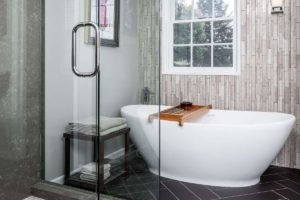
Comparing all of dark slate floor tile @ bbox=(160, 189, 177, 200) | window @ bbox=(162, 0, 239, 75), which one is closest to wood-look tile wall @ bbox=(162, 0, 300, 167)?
window @ bbox=(162, 0, 239, 75)

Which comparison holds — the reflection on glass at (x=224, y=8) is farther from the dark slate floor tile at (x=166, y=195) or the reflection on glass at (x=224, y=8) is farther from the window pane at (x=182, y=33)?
the dark slate floor tile at (x=166, y=195)

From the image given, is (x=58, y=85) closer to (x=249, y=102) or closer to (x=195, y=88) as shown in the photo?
(x=195, y=88)

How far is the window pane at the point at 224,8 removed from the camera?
359 cm

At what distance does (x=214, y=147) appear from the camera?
2.61 metres

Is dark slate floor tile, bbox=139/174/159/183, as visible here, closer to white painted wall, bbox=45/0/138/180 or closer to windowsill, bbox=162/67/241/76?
white painted wall, bbox=45/0/138/180

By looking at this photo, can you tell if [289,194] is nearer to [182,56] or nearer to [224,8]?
[182,56]

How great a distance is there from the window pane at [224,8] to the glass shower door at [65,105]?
1957 millimetres

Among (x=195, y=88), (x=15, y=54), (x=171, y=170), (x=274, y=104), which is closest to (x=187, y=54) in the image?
→ (x=195, y=88)

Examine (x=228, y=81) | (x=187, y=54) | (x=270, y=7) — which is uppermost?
(x=270, y=7)

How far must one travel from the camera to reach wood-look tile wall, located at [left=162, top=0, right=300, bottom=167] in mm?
3232

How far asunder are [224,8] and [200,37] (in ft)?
1.46

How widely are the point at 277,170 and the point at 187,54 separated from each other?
173 cm

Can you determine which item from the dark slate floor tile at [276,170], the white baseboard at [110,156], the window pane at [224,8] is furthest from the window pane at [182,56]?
the white baseboard at [110,156]

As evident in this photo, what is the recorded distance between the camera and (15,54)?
84.4 inches
